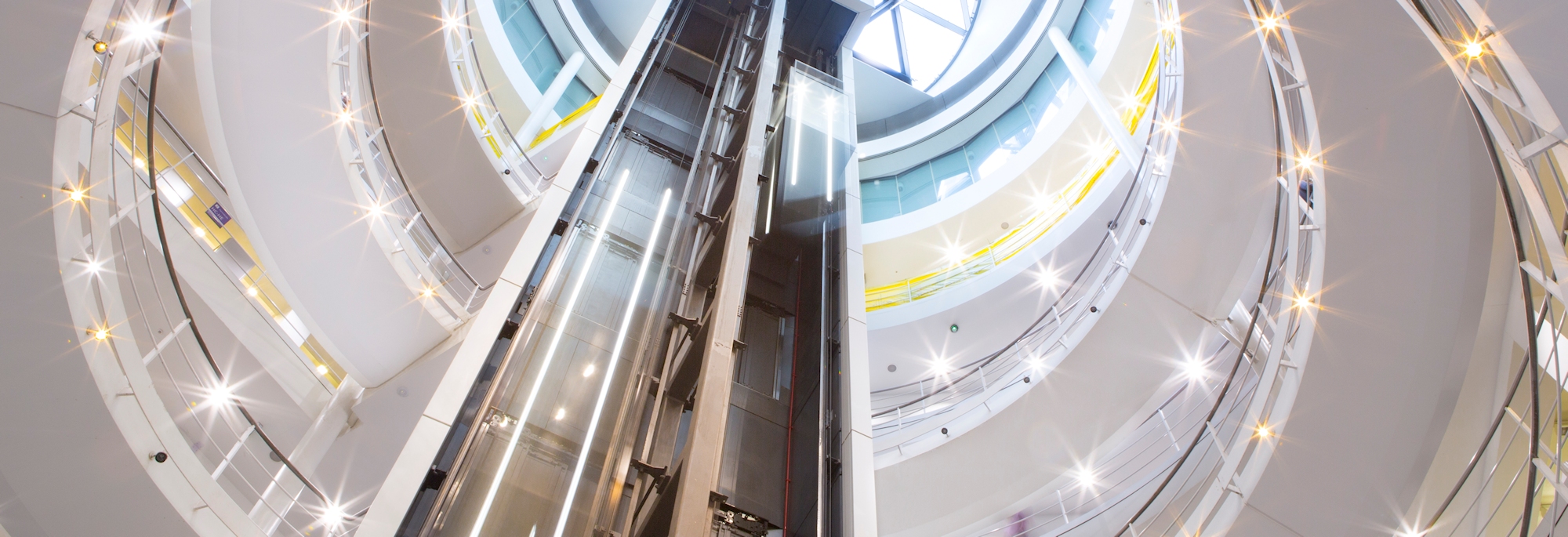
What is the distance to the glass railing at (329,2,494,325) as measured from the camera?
19.5 ft

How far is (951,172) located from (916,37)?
3.35m

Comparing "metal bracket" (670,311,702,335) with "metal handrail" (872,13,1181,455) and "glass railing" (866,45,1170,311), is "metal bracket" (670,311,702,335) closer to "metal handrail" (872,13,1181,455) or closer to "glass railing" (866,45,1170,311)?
"metal handrail" (872,13,1181,455)

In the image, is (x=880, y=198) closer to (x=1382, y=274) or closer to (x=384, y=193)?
(x=384, y=193)

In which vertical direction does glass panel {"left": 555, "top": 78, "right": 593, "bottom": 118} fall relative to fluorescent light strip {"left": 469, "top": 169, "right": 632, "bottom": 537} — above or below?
above

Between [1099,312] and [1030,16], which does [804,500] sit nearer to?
[1099,312]

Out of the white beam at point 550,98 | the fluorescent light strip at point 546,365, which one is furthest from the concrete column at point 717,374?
the white beam at point 550,98

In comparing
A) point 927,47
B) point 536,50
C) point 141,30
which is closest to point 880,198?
point 927,47

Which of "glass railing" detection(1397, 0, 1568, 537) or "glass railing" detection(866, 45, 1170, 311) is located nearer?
"glass railing" detection(1397, 0, 1568, 537)

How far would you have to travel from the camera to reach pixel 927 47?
14305 millimetres

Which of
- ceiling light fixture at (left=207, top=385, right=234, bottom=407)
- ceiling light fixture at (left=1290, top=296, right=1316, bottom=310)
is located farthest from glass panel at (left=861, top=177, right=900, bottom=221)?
ceiling light fixture at (left=207, top=385, right=234, bottom=407)

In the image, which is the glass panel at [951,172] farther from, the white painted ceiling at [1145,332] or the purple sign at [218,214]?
the purple sign at [218,214]

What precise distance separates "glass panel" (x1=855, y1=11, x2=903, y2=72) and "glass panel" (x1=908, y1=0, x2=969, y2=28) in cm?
91

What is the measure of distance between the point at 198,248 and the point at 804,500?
5440 mm

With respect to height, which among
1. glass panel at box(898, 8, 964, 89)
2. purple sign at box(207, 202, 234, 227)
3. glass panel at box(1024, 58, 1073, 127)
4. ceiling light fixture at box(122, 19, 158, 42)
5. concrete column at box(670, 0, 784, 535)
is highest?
glass panel at box(898, 8, 964, 89)
